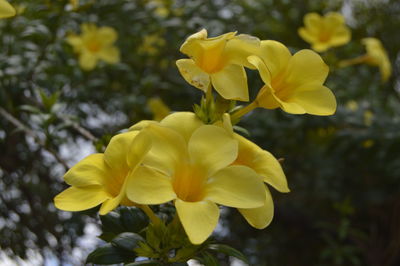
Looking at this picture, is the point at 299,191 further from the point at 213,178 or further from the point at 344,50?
the point at 213,178

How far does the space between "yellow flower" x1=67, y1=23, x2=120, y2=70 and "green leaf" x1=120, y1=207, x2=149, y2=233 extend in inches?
70.9

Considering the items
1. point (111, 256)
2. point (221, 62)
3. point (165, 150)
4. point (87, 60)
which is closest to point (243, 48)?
point (221, 62)

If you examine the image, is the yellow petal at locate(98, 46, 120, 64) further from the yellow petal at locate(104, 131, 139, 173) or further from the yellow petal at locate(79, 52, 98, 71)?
the yellow petal at locate(104, 131, 139, 173)

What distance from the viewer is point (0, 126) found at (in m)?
2.22

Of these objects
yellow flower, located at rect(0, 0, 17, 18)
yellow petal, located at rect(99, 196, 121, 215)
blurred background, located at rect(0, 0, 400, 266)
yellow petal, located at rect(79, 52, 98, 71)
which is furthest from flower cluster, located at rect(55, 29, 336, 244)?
yellow petal, located at rect(79, 52, 98, 71)

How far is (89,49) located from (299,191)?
1716 millimetres

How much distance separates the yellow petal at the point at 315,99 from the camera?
1.07 meters

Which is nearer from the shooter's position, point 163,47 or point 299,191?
point 163,47

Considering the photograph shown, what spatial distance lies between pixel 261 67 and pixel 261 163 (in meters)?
0.19

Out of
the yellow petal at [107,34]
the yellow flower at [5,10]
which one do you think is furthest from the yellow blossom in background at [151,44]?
the yellow flower at [5,10]

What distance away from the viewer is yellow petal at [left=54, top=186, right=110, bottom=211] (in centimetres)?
92

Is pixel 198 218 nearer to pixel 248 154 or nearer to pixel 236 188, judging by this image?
pixel 236 188

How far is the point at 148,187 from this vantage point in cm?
85

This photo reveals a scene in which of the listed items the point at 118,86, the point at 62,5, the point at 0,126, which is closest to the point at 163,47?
the point at 118,86
